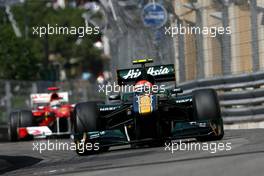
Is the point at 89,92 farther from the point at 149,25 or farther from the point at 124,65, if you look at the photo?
the point at 149,25

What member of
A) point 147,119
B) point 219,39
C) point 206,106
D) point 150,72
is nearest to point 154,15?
point 219,39

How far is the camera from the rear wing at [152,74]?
15.2 m

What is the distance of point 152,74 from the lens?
601 inches

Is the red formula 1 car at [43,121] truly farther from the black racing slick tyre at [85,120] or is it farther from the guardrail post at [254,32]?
the black racing slick tyre at [85,120]

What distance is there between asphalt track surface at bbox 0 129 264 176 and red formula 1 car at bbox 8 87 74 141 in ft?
22.1

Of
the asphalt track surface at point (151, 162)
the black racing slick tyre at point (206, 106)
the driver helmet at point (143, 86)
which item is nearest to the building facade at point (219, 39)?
→ the asphalt track surface at point (151, 162)

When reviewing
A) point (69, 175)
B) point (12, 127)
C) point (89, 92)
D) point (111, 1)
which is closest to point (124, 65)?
point (111, 1)

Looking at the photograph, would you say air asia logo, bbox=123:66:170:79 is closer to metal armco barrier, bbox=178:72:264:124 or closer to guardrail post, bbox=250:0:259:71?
guardrail post, bbox=250:0:259:71

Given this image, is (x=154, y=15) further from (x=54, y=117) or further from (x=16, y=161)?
(x=16, y=161)

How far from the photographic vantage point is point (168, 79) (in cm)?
1521

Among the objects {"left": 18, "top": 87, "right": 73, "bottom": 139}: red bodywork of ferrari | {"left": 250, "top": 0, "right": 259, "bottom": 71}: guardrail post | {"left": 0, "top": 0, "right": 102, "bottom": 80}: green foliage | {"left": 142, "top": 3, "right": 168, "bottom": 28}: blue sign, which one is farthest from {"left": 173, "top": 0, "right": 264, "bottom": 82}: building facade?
{"left": 0, "top": 0, "right": 102, "bottom": 80}: green foliage

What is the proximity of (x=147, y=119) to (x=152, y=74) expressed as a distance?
1.13 metres

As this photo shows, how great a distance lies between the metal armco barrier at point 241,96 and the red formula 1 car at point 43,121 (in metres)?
3.92

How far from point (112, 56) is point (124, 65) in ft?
8.94
